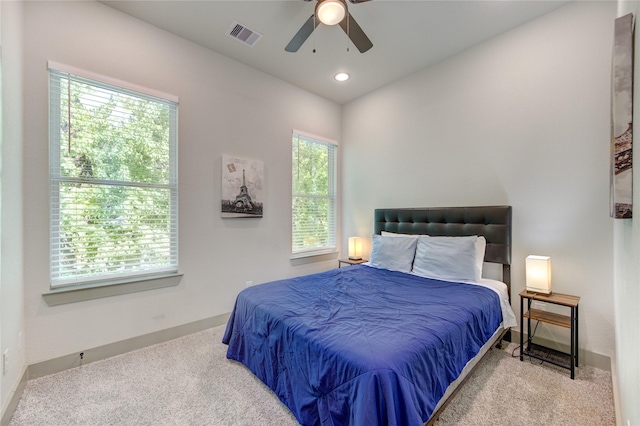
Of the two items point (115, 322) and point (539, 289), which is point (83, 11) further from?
point (539, 289)

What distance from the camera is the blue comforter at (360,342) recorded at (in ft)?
4.15

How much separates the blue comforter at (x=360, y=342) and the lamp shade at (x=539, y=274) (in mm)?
398

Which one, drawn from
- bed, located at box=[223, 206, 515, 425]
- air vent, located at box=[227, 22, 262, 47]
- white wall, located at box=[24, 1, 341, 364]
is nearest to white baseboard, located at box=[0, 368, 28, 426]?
white wall, located at box=[24, 1, 341, 364]

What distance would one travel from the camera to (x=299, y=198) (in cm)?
410

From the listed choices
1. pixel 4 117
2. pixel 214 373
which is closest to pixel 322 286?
pixel 214 373

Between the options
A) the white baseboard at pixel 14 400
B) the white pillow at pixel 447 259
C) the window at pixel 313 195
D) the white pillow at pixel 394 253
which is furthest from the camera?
the window at pixel 313 195

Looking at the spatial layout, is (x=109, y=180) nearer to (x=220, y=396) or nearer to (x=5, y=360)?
(x=5, y=360)

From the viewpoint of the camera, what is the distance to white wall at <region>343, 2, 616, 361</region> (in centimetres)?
231

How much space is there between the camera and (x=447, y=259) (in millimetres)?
2795

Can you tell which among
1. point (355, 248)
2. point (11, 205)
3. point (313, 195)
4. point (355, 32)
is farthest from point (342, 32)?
point (11, 205)

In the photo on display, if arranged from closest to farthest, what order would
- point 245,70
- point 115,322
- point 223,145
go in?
point 115,322 → point 223,145 → point 245,70

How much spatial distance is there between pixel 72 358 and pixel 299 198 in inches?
117

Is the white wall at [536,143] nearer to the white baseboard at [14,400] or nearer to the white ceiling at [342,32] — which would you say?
the white ceiling at [342,32]

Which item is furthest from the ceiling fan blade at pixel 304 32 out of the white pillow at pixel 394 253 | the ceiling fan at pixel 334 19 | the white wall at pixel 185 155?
the white pillow at pixel 394 253
